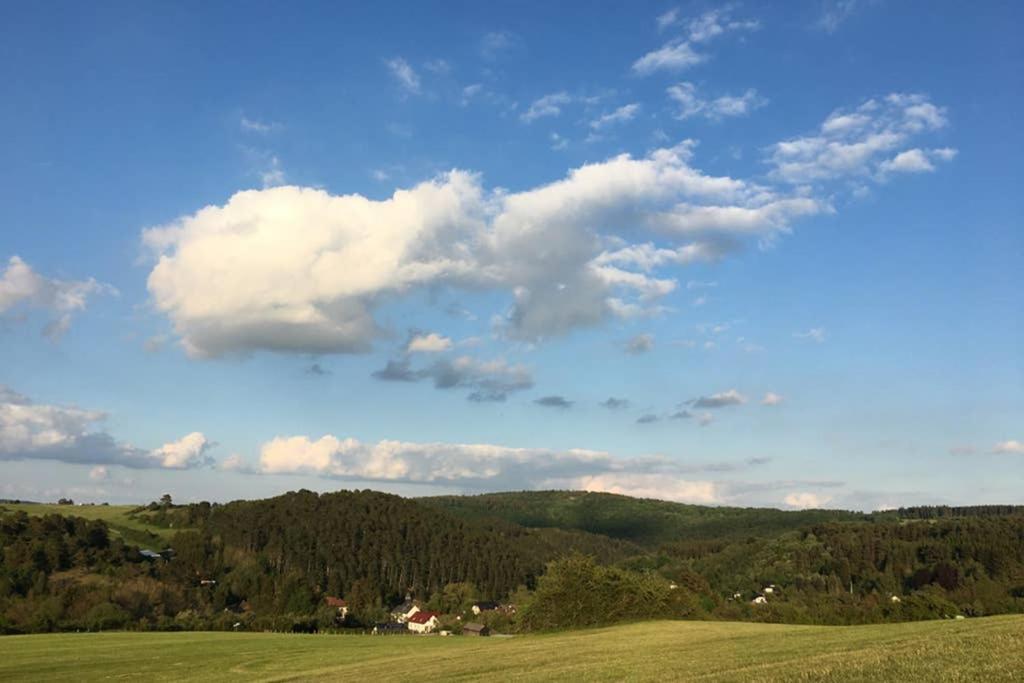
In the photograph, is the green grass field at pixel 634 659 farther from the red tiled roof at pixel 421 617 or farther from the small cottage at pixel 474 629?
the red tiled roof at pixel 421 617

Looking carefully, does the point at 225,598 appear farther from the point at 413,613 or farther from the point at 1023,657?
the point at 1023,657

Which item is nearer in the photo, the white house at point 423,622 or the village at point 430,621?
the village at point 430,621

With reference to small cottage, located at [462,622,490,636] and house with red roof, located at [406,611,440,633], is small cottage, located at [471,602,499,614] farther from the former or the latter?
small cottage, located at [462,622,490,636]

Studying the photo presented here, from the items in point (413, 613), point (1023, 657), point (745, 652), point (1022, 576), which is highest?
point (1023, 657)

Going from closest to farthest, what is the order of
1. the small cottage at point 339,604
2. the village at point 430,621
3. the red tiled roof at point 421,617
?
the village at point 430,621
the small cottage at point 339,604
the red tiled roof at point 421,617

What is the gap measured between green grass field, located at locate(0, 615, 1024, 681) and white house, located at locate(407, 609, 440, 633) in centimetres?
9483

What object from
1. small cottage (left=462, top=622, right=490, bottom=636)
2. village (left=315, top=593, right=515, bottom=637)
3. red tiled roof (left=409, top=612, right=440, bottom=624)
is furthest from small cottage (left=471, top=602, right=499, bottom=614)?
small cottage (left=462, top=622, right=490, bottom=636)

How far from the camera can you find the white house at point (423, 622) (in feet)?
528

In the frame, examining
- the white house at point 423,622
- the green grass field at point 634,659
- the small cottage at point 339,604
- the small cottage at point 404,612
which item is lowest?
the small cottage at point 404,612

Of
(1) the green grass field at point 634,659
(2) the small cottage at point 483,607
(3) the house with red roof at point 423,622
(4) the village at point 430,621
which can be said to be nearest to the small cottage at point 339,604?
(4) the village at point 430,621

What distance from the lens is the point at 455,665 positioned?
35.8 metres

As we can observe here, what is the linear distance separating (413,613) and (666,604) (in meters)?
108

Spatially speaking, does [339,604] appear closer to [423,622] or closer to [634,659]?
[423,622]

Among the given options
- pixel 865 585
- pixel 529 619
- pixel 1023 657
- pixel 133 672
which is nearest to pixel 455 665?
pixel 133 672
